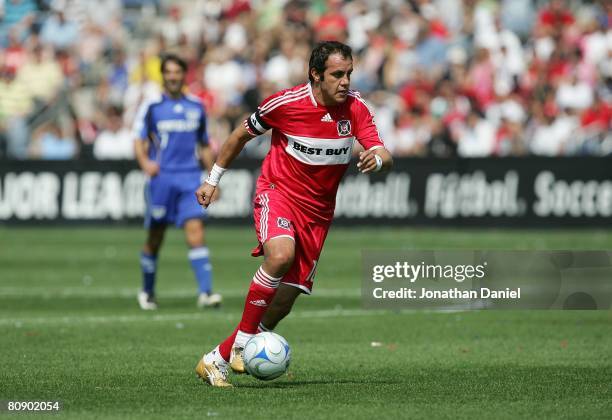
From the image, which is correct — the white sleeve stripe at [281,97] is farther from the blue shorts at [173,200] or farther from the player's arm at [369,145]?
the blue shorts at [173,200]

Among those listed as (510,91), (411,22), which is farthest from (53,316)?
(411,22)

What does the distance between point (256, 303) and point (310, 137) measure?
47.6 inches

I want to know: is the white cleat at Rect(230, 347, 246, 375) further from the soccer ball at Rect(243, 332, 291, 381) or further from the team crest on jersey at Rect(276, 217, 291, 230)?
the team crest on jersey at Rect(276, 217, 291, 230)

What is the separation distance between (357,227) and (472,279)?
14.4m

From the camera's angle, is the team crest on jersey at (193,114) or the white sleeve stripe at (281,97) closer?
the white sleeve stripe at (281,97)

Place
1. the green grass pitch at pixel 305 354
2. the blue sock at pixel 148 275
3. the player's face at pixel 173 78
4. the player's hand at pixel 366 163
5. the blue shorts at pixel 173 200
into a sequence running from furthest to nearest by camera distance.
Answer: the blue shorts at pixel 173 200 → the blue sock at pixel 148 275 → the player's face at pixel 173 78 → the player's hand at pixel 366 163 → the green grass pitch at pixel 305 354

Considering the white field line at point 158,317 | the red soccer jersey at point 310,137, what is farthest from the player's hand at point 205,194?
the white field line at point 158,317

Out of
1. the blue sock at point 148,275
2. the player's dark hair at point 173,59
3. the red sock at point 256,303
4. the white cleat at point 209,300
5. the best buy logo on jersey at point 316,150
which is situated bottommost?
the white cleat at point 209,300

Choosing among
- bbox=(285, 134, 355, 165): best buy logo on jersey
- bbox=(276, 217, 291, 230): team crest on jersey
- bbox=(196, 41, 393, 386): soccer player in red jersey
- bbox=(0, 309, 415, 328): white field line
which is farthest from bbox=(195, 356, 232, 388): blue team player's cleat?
bbox=(0, 309, 415, 328): white field line

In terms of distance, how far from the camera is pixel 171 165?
14828mm

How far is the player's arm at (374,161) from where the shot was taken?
829 centimetres

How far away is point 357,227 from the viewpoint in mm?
25172

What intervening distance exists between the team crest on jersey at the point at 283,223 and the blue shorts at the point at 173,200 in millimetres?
5811

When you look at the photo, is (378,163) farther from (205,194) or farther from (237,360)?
(237,360)
